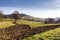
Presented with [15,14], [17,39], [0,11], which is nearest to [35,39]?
[17,39]

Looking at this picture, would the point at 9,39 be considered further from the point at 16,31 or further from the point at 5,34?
the point at 16,31

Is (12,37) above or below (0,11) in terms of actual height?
below

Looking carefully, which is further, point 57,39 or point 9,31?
point 9,31

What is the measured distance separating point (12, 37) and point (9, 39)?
3.52 feet

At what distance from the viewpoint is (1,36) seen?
23.9 m

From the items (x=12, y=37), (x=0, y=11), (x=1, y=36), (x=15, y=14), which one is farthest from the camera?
(x=15, y=14)

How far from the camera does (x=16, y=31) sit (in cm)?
2967

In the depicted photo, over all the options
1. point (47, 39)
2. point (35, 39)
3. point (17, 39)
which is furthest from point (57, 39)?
point (17, 39)

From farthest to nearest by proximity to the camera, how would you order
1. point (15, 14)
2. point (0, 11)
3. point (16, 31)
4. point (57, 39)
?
point (15, 14) < point (0, 11) < point (16, 31) < point (57, 39)

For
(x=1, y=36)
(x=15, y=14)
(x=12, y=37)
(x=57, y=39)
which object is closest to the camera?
(x=57, y=39)

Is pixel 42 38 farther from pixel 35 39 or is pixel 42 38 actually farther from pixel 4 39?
pixel 4 39

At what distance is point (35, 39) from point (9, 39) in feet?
21.3

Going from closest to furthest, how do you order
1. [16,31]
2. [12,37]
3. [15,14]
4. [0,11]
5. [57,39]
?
[57,39]
[12,37]
[16,31]
[0,11]
[15,14]

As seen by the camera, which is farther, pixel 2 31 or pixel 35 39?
pixel 2 31
